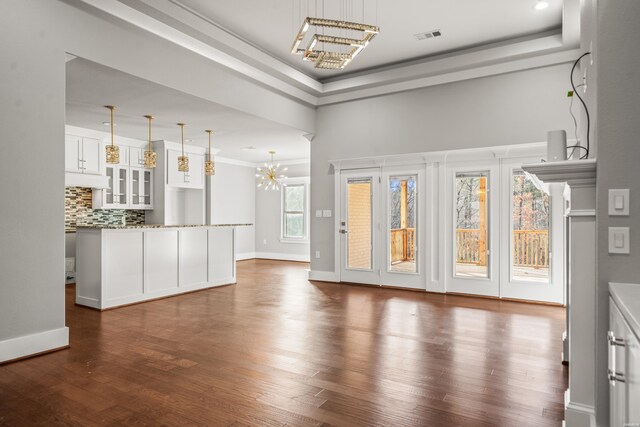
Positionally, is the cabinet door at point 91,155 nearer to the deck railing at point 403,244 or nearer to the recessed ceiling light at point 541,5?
the deck railing at point 403,244

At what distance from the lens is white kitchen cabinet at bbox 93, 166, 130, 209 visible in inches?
302

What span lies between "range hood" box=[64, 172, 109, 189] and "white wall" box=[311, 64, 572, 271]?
3996 mm

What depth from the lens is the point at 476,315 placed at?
15.7ft

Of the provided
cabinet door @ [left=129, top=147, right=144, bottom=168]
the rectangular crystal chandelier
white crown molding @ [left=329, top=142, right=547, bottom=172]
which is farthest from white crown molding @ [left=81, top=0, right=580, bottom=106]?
cabinet door @ [left=129, top=147, right=144, bottom=168]

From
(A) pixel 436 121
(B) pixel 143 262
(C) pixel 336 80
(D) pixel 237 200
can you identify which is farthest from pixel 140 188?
(A) pixel 436 121

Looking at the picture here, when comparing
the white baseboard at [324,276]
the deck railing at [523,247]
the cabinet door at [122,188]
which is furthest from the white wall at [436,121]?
the cabinet door at [122,188]

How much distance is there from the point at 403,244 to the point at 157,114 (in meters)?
4.37

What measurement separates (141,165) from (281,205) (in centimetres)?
385

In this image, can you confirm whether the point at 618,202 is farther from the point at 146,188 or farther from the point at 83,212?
the point at 146,188

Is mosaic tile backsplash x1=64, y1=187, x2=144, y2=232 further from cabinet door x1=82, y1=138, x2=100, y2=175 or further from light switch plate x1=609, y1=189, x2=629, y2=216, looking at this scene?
light switch plate x1=609, y1=189, x2=629, y2=216

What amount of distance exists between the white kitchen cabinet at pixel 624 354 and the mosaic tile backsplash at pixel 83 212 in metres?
8.11

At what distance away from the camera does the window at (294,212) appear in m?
10.6

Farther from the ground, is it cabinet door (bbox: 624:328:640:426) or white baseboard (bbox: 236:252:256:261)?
cabinet door (bbox: 624:328:640:426)

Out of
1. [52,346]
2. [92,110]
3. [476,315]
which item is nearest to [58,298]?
[52,346]
